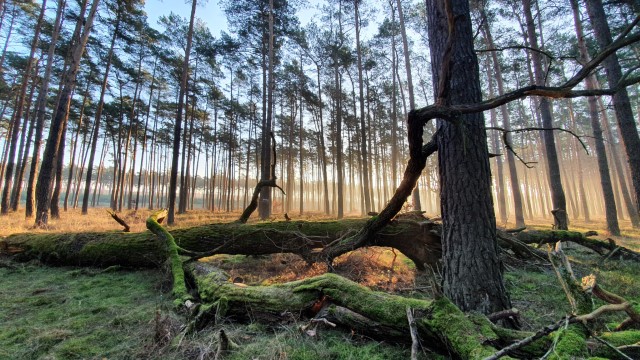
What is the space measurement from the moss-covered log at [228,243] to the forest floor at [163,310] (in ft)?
0.96

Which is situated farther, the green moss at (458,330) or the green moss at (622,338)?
the green moss at (458,330)

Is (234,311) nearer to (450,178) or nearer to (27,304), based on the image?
(450,178)

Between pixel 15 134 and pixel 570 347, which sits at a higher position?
pixel 15 134

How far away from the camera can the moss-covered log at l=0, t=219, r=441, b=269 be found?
17.2 ft

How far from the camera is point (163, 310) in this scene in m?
3.31

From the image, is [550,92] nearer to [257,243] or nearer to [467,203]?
[467,203]

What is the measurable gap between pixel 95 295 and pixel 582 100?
36631 mm

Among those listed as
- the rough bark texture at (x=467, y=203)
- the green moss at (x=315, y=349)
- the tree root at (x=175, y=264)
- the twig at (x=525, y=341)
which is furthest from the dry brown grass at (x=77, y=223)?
the twig at (x=525, y=341)

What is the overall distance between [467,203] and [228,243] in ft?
14.0

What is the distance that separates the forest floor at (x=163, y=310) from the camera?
245cm

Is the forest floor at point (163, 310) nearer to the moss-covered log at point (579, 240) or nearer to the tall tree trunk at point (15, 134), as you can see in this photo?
the moss-covered log at point (579, 240)

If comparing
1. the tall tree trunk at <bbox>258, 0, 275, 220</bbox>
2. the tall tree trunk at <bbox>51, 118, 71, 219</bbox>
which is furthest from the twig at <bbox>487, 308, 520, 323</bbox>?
the tall tree trunk at <bbox>51, 118, 71, 219</bbox>

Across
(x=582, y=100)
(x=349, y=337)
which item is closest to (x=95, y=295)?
(x=349, y=337)

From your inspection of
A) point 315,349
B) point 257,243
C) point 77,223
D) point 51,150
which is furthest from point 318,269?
point 77,223
